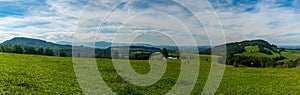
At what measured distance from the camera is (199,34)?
17.6 meters

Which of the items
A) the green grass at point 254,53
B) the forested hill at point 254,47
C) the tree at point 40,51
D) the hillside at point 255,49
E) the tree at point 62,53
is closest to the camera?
the tree at point 62,53

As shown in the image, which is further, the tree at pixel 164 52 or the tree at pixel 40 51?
the tree at pixel 40 51

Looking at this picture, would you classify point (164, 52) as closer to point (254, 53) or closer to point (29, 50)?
point (29, 50)

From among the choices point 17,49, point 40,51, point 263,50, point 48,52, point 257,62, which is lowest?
point 257,62

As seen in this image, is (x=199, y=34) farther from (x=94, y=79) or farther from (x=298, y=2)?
(x=298, y=2)

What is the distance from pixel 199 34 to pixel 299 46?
40.0 m

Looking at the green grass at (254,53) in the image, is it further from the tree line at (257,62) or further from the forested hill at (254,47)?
the tree line at (257,62)

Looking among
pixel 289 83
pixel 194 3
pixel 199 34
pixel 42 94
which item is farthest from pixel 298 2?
pixel 42 94

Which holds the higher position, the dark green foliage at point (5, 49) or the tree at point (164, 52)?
the dark green foliage at point (5, 49)

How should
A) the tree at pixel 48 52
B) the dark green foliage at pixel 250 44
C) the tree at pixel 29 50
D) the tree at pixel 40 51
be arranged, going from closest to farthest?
the tree at pixel 48 52, the tree at pixel 40 51, the tree at pixel 29 50, the dark green foliage at pixel 250 44

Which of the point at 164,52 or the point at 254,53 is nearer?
the point at 164,52

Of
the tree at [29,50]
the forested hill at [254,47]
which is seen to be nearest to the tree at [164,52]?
the tree at [29,50]

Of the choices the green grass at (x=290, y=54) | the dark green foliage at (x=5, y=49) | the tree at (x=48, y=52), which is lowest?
the green grass at (x=290, y=54)

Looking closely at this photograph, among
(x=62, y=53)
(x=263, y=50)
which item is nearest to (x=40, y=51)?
(x=62, y=53)
